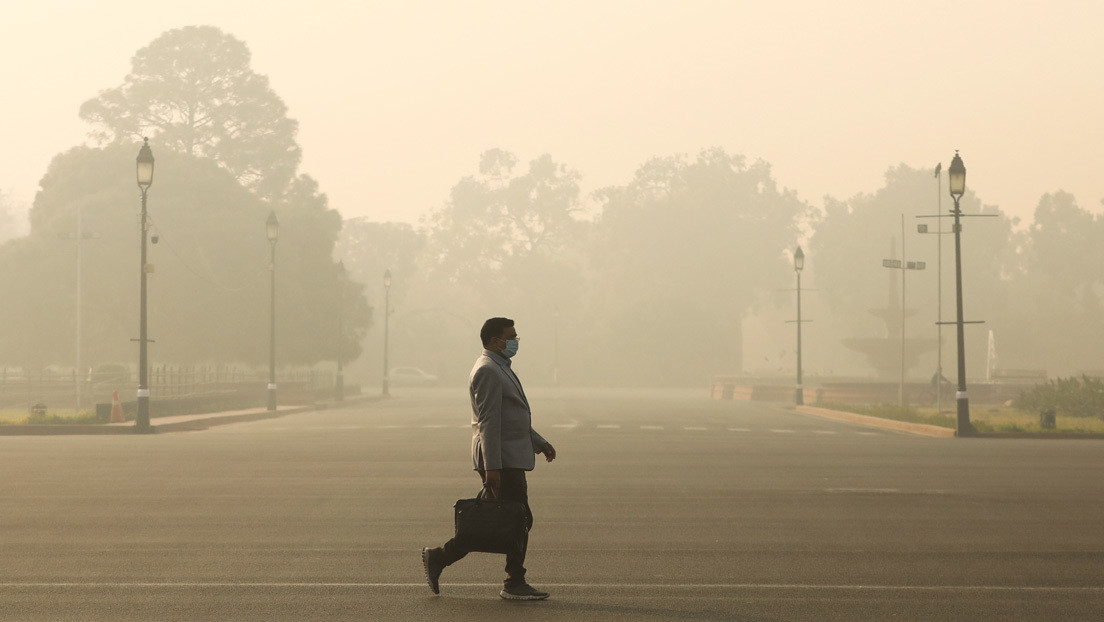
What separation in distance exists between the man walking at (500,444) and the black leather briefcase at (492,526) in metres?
0.07

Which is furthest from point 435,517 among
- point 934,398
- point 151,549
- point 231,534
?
point 934,398

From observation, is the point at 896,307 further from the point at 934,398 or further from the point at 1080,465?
the point at 1080,465

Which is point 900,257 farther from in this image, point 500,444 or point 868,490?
point 500,444

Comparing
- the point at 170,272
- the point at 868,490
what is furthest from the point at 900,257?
the point at 868,490

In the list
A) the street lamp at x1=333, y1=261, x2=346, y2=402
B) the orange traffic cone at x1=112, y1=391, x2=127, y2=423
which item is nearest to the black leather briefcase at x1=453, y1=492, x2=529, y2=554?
the orange traffic cone at x1=112, y1=391, x2=127, y2=423

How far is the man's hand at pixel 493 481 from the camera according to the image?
9.51 meters

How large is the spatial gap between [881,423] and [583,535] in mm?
26960

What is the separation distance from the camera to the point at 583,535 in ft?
43.7

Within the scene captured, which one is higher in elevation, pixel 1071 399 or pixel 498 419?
pixel 498 419

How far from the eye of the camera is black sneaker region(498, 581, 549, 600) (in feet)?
31.5

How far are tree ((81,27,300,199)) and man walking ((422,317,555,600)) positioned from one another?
3207 inches

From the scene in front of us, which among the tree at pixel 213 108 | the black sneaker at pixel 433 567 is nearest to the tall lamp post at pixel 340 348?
the tree at pixel 213 108

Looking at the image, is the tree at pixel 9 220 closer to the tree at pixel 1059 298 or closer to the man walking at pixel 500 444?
the tree at pixel 1059 298

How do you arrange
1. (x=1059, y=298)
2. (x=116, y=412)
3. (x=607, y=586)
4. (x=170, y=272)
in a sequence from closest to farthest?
(x=607, y=586) → (x=116, y=412) → (x=170, y=272) → (x=1059, y=298)
